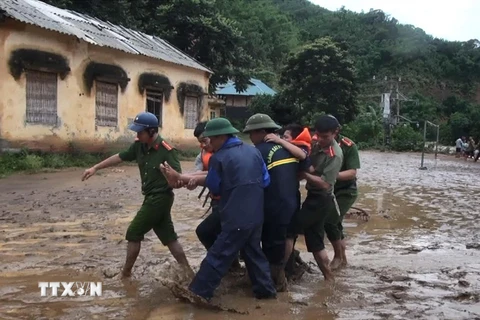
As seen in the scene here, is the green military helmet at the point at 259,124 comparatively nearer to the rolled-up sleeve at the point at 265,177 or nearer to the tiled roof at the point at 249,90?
the rolled-up sleeve at the point at 265,177

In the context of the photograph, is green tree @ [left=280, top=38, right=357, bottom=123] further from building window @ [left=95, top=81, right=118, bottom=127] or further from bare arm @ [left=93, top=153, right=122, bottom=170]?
bare arm @ [left=93, top=153, right=122, bottom=170]

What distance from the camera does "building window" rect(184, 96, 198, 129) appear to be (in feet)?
71.0

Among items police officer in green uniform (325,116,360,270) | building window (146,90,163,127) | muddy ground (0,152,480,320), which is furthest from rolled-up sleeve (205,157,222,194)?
building window (146,90,163,127)

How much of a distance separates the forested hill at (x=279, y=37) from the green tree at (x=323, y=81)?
3.41m

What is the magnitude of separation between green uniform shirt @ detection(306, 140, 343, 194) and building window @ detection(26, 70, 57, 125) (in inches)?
456

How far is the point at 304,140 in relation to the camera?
5027 millimetres

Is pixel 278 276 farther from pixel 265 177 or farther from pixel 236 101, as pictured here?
pixel 236 101

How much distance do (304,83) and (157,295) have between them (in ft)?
101

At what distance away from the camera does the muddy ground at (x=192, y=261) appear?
4336 mm

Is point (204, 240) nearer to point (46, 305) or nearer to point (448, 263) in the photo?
point (46, 305)

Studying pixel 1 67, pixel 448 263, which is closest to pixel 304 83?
pixel 1 67

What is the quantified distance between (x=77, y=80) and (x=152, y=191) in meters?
12.2

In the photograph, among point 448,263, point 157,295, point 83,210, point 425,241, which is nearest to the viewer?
point 157,295

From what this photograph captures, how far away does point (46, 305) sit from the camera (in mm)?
4348
